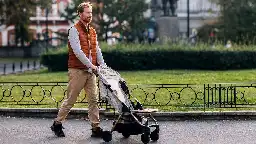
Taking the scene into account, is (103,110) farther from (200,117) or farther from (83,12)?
(83,12)

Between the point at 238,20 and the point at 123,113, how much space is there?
34426 mm

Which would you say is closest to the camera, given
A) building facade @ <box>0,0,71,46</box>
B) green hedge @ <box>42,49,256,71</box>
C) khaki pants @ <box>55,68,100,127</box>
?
khaki pants @ <box>55,68,100,127</box>

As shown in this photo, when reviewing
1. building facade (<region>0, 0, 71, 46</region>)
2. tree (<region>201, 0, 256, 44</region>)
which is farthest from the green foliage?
building facade (<region>0, 0, 71, 46</region>)

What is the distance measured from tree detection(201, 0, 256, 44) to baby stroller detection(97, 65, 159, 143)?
3116 centimetres

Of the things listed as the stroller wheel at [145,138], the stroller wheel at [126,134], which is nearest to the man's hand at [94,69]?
the stroller wheel at [126,134]

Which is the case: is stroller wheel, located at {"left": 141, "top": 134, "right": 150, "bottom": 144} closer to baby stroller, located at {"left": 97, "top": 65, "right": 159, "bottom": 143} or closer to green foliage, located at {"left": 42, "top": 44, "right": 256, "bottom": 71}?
baby stroller, located at {"left": 97, "top": 65, "right": 159, "bottom": 143}

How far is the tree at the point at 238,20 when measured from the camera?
4212cm

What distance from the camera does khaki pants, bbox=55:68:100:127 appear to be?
10273 mm

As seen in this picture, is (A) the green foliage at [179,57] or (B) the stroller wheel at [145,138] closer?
(B) the stroller wheel at [145,138]

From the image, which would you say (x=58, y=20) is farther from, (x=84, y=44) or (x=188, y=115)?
(x=84, y=44)

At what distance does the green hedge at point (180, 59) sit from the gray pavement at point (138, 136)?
15.6m

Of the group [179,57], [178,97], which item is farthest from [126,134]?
[179,57]

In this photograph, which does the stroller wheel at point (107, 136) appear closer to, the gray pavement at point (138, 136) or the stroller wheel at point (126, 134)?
the gray pavement at point (138, 136)

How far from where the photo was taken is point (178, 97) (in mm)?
14453
